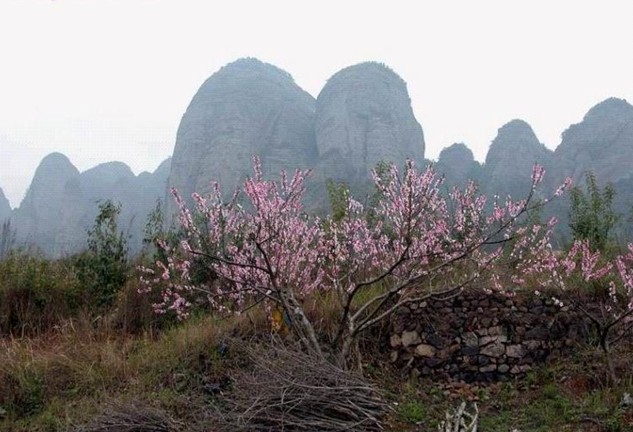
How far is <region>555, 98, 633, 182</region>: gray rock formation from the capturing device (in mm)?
50875

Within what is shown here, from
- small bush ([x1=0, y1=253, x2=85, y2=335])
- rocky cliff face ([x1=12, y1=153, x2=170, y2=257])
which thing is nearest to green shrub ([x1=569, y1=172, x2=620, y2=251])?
small bush ([x1=0, y1=253, x2=85, y2=335])

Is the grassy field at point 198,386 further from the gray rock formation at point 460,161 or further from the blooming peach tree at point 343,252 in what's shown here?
the gray rock formation at point 460,161

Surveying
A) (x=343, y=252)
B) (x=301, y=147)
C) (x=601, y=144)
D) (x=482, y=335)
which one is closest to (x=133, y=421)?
(x=343, y=252)

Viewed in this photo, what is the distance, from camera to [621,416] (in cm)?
490

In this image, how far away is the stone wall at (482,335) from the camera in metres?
6.63

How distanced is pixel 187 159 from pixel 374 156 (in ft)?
92.0

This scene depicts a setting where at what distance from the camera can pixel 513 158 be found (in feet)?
194

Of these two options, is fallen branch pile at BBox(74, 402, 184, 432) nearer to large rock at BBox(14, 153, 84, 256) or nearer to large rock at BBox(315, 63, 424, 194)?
large rock at BBox(315, 63, 424, 194)

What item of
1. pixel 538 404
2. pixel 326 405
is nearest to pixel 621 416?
pixel 538 404

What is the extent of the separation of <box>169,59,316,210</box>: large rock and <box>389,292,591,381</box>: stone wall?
5408 cm

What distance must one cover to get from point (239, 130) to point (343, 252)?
220 feet

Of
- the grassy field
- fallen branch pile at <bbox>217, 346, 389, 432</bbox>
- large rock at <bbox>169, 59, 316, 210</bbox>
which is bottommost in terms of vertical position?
the grassy field

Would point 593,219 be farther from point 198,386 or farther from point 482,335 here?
point 198,386

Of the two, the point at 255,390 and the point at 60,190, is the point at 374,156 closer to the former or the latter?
the point at 60,190
